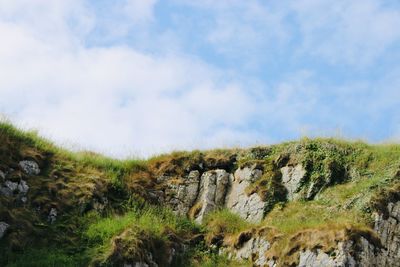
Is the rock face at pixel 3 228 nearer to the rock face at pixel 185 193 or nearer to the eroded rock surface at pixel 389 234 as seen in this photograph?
the rock face at pixel 185 193

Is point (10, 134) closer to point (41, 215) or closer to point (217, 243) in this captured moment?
point (41, 215)

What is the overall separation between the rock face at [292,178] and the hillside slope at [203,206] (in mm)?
48

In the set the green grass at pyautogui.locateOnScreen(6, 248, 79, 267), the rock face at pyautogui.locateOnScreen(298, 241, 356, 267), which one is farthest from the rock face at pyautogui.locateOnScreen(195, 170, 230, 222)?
the green grass at pyautogui.locateOnScreen(6, 248, 79, 267)

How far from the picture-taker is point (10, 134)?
2738 centimetres

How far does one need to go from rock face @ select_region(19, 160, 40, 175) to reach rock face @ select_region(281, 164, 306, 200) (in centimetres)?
997

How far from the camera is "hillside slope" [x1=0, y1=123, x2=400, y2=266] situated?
876 inches

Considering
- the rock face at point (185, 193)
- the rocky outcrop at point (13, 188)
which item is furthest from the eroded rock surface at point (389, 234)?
the rocky outcrop at point (13, 188)

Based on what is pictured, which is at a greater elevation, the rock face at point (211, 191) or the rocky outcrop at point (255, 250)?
the rock face at point (211, 191)

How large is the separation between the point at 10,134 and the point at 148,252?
869 cm

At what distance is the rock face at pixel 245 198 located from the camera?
26.3 metres

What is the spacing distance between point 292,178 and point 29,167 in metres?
10.5

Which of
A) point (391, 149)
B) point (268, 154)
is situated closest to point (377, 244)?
point (391, 149)

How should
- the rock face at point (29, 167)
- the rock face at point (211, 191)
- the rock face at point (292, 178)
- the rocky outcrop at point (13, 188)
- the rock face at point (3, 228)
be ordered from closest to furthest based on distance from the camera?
the rock face at point (3, 228) < the rocky outcrop at point (13, 188) < the rock face at point (29, 167) < the rock face at point (292, 178) < the rock face at point (211, 191)

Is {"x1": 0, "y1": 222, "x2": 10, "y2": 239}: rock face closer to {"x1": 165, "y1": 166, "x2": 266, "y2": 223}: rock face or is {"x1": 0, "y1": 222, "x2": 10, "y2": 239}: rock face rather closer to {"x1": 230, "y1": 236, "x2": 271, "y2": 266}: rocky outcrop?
{"x1": 165, "y1": 166, "x2": 266, "y2": 223}: rock face
